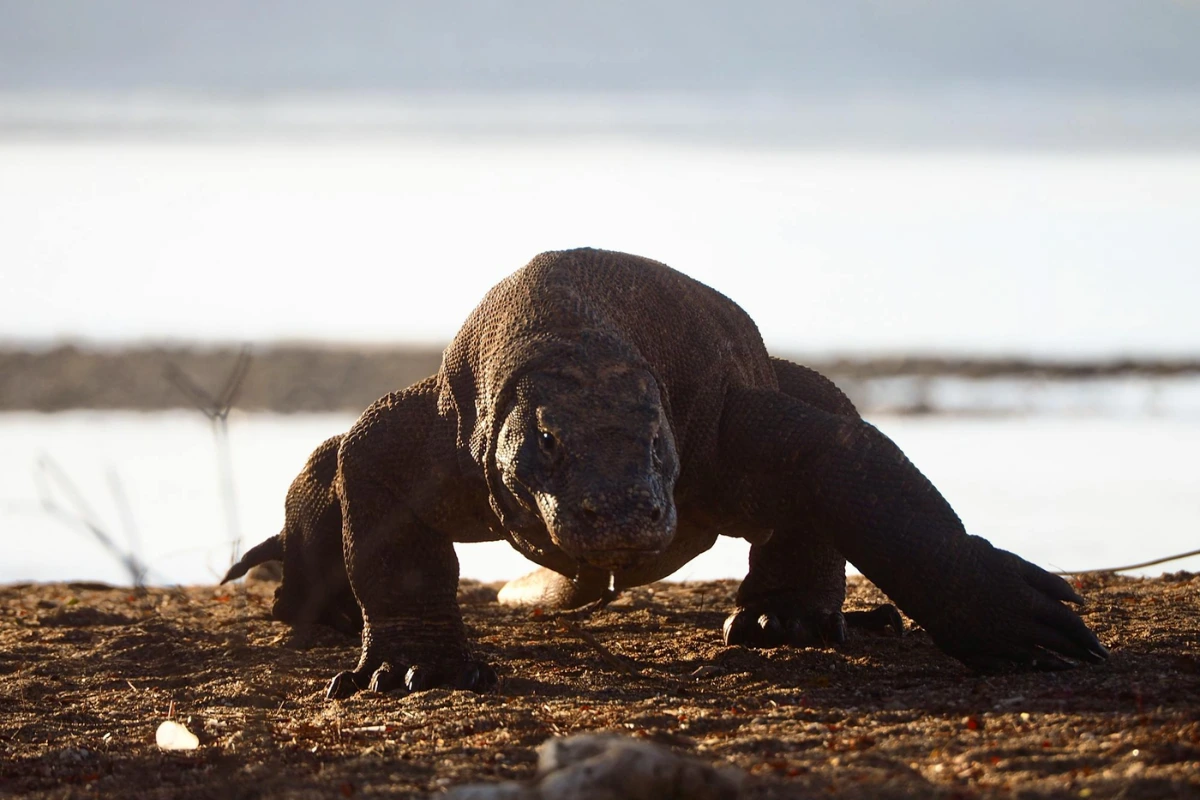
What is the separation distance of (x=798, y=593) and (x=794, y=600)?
0.05 m

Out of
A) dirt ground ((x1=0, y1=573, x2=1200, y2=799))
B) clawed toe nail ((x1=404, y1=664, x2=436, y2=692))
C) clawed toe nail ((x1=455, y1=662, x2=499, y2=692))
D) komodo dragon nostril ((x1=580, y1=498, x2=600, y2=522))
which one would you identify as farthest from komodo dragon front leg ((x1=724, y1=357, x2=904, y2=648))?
komodo dragon nostril ((x1=580, y1=498, x2=600, y2=522))

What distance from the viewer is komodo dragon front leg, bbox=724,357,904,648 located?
7590 millimetres

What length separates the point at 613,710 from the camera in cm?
588

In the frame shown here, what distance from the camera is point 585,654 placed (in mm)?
7547

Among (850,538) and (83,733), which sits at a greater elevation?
(850,538)

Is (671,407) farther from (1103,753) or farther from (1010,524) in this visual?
(1010,524)

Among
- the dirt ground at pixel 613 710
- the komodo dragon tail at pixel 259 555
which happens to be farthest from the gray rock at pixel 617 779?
the komodo dragon tail at pixel 259 555

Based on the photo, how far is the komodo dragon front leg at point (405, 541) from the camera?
22.6 ft

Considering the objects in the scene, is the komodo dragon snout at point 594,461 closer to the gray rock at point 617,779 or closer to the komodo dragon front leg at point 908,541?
the komodo dragon front leg at point 908,541

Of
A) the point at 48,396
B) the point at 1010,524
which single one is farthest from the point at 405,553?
the point at 48,396

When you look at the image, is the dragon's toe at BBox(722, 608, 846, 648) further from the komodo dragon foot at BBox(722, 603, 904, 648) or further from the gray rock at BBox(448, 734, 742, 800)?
the gray rock at BBox(448, 734, 742, 800)

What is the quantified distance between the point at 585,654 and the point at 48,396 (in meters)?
21.2

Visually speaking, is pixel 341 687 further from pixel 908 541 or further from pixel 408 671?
pixel 908 541

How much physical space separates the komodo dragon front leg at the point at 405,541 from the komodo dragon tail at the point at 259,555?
1.80 meters
